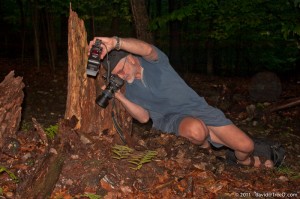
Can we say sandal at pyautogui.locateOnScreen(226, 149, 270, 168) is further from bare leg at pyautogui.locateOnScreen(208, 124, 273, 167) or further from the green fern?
the green fern

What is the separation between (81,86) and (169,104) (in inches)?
49.7

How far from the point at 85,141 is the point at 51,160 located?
0.56 metres

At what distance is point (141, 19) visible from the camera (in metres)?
8.48

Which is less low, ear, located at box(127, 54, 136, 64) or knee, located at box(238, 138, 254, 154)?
ear, located at box(127, 54, 136, 64)

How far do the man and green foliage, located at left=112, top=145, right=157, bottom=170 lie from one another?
88 centimetres

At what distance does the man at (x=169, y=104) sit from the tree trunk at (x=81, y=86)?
0.32 metres

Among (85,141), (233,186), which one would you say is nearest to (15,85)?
(85,141)

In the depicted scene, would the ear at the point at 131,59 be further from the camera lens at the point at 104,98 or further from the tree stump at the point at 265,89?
the tree stump at the point at 265,89

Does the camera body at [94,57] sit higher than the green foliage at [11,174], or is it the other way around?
the camera body at [94,57]

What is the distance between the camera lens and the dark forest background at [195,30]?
1034 centimetres

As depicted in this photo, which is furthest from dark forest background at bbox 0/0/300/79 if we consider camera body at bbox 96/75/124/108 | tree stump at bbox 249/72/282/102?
camera body at bbox 96/75/124/108

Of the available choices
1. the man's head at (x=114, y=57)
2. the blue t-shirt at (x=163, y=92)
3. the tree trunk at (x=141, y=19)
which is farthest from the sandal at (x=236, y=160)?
the tree trunk at (x=141, y=19)

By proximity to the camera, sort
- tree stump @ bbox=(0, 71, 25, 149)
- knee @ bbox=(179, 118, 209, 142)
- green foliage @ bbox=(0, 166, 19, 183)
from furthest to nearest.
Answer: knee @ bbox=(179, 118, 209, 142) < tree stump @ bbox=(0, 71, 25, 149) < green foliage @ bbox=(0, 166, 19, 183)

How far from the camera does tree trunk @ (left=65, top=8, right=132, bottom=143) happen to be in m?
4.19
